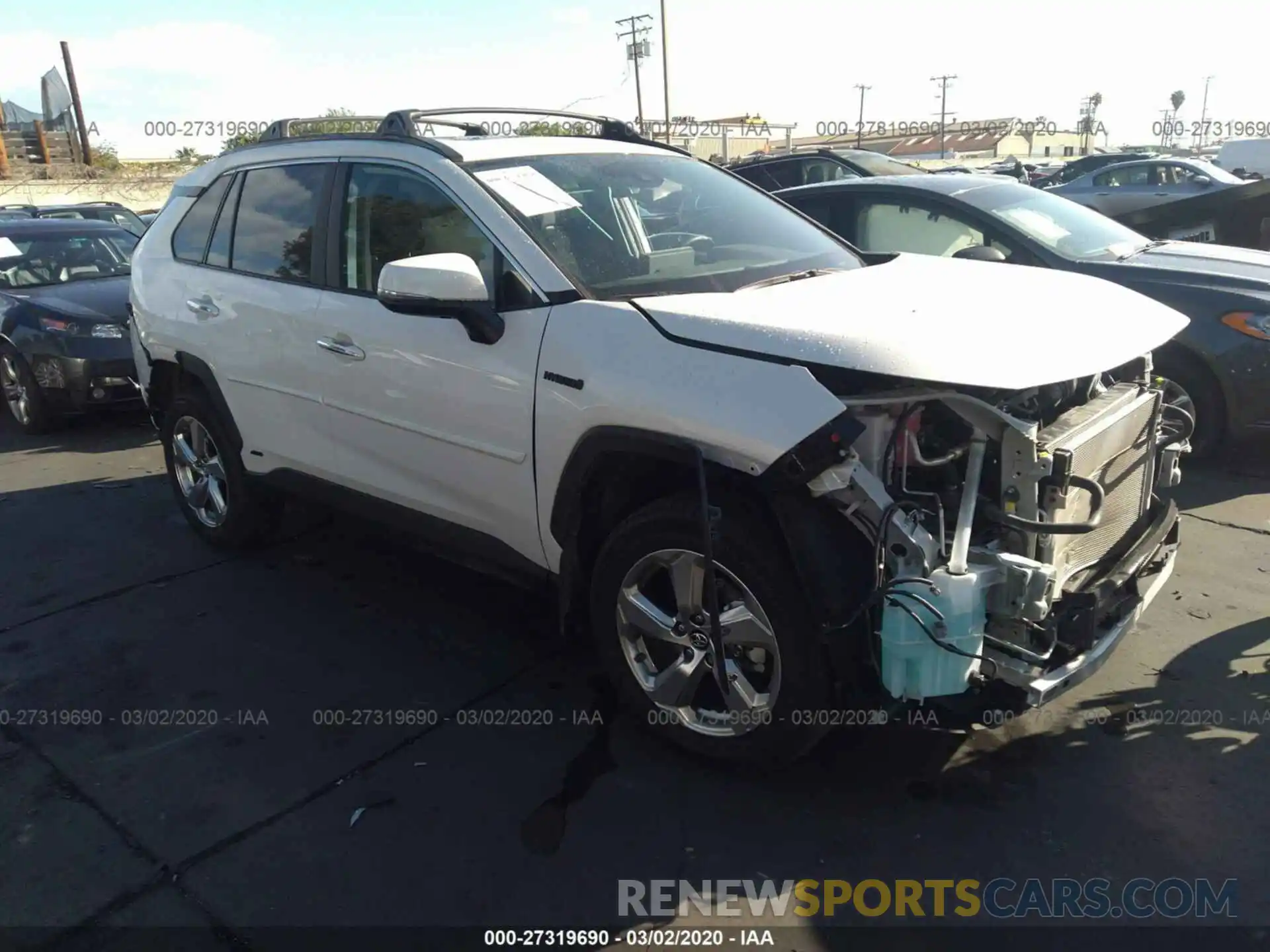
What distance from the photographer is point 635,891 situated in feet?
8.74

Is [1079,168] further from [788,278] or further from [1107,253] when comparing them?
[788,278]

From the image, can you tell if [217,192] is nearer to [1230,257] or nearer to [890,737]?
[890,737]

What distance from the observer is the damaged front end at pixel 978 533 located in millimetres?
2541

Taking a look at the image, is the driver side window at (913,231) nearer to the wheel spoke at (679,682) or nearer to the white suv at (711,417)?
the white suv at (711,417)

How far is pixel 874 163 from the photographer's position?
10.2 m

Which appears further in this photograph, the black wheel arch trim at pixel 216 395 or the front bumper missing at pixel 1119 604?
the black wheel arch trim at pixel 216 395

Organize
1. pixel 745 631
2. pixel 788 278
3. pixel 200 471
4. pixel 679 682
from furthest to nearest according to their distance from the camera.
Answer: pixel 200 471 < pixel 788 278 < pixel 679 682 < pixel 745 631

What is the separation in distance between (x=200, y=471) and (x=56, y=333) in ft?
11.2

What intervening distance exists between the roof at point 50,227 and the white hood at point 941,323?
7761 mm

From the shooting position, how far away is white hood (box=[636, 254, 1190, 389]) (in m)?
2.57

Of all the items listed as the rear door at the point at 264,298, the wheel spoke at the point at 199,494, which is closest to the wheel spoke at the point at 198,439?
the wheel spoke at the point at 199,494

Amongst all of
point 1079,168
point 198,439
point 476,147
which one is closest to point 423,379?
point 476,147

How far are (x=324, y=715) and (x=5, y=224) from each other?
7412mm

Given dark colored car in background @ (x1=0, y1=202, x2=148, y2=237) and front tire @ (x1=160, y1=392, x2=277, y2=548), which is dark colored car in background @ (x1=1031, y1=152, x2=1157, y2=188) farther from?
front tire @ (x1=160, y1=392, x2=277, y2=548)
